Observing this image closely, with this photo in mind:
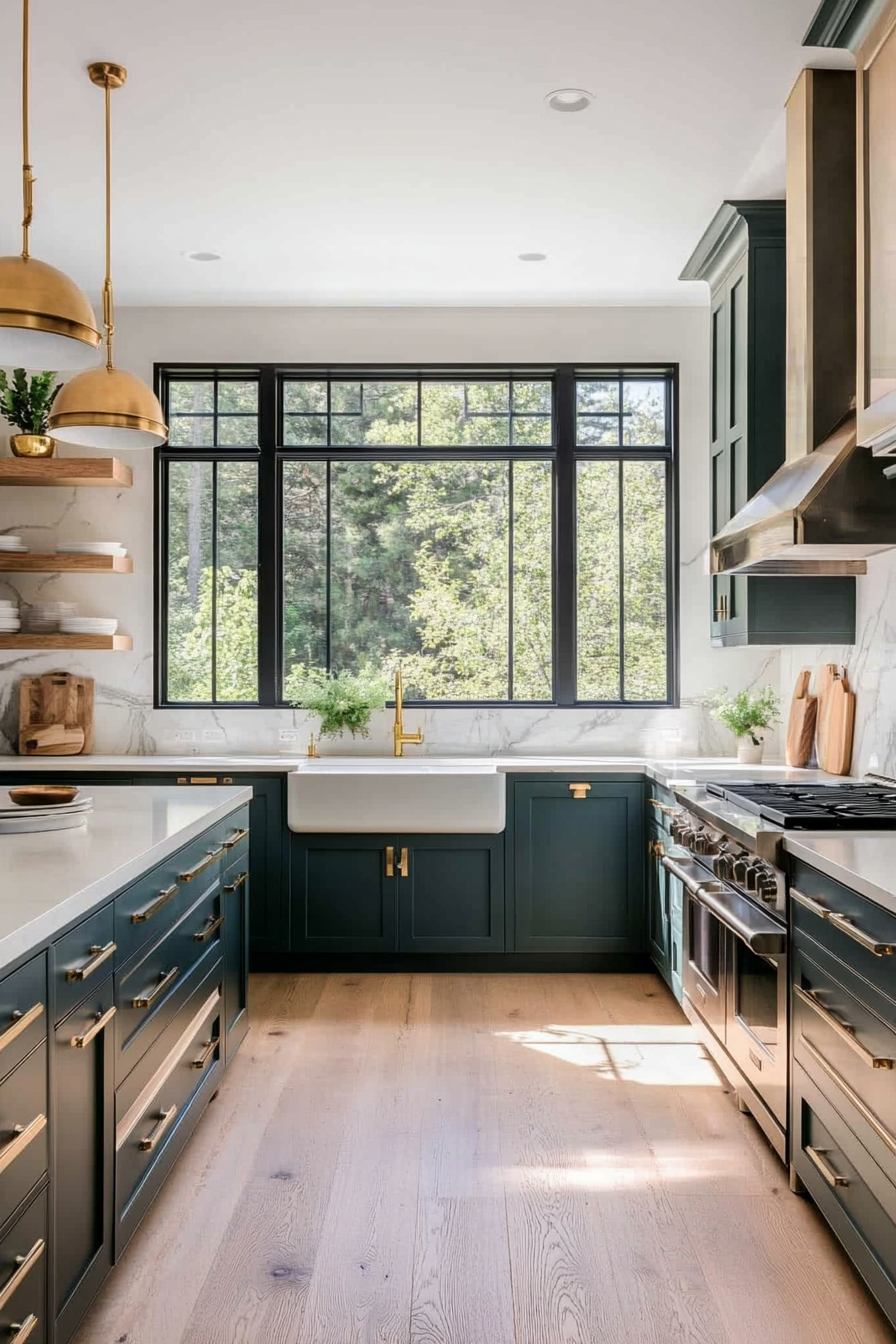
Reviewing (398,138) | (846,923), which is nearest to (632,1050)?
(846,923)

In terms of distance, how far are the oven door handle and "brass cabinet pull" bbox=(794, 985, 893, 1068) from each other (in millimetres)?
124

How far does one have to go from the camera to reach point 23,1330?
1.52 metres

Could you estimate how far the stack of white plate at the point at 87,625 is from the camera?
464cm

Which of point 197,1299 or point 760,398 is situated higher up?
point 760,398

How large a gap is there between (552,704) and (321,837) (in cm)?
129

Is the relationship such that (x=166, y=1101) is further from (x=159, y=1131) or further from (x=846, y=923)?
(x=846, y=923)

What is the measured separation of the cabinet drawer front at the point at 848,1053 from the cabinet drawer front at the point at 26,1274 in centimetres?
144

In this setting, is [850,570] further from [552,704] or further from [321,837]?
[321,837]

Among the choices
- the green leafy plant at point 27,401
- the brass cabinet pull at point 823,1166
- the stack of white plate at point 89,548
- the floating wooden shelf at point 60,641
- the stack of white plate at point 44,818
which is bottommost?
the brass cabinet pull at point 823,1166

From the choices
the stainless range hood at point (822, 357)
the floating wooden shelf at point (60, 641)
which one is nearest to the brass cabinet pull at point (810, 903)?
the stainless range hood at point (822, 357)

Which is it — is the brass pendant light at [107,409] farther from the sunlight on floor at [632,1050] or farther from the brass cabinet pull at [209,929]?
the sunlight on floor at [632,1050]

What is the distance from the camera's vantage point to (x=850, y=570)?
3.67 m

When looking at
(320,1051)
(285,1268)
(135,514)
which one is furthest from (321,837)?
(285,1268)

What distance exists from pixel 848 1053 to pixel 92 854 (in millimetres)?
1591
